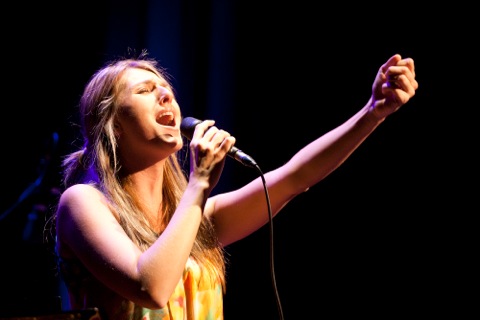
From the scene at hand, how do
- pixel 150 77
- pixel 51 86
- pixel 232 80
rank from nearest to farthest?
pixel 150 77, pixel 232 80, pixel 51 86

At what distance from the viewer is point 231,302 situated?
2766 millimetres

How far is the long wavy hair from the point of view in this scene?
1626mm

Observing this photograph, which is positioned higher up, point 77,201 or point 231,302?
point 77,201

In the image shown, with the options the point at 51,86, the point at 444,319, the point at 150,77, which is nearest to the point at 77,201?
the point at 150,77

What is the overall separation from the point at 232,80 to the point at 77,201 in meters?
1.59

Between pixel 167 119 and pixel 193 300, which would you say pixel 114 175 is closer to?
pixel 167 119

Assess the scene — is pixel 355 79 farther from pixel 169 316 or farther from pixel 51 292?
pixel 51 292

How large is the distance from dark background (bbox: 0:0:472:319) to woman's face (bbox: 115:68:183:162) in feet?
3.58

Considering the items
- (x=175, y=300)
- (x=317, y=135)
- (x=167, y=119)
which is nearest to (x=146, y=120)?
(x=167, y=119)

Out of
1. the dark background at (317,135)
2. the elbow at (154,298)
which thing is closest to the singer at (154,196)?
the elbow at (154,298)

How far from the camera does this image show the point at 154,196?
1.81 meters

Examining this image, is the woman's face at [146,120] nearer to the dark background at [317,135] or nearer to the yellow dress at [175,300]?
the yellow dress at [175,300]

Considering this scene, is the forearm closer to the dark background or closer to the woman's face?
the woman's face

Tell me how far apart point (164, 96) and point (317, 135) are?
1.23 metres
